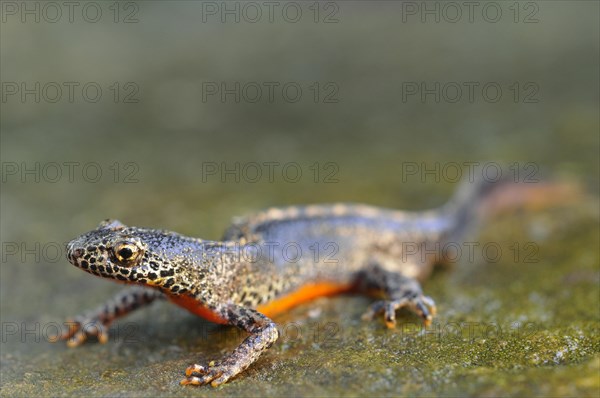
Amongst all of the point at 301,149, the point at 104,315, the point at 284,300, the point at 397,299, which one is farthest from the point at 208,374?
the point at 301,149

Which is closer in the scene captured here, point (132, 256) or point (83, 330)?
point (132, 256)

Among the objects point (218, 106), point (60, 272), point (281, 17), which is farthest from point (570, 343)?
point (281, 17)

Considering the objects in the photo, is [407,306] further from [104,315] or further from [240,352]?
[104,315]

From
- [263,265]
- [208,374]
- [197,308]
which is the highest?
[263,265]

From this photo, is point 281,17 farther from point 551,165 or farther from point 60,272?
point 60,272

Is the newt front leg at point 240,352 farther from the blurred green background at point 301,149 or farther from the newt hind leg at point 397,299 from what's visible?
the newt hind leg at point 397,299

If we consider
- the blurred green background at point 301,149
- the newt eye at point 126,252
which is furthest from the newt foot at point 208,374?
the newt eye at point 126,252

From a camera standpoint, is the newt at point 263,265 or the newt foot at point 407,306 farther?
the newt foot at point 407,306
